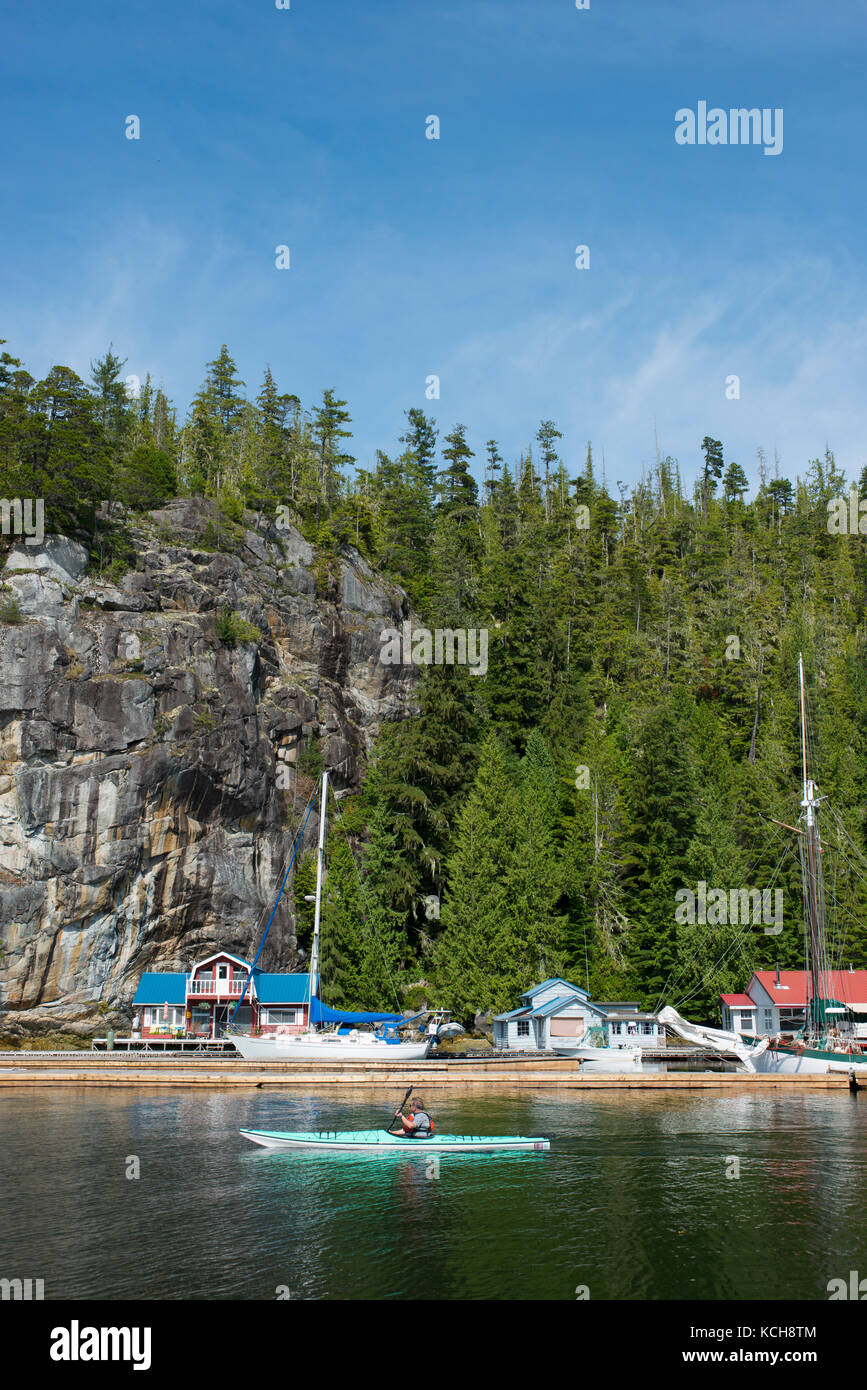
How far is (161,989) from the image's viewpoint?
57.9 m

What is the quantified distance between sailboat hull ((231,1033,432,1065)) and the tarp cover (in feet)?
5.38

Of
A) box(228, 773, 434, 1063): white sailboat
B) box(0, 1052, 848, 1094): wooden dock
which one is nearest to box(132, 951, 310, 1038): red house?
box(228, 773, 434, 1063): white sailboat

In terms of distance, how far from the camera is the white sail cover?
50.6m

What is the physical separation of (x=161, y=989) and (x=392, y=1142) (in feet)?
110

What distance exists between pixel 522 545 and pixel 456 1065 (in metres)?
62.9

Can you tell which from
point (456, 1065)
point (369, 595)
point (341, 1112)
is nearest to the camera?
point (341, 1112)

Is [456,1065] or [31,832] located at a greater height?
[31,832]

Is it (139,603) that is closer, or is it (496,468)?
(139,603)

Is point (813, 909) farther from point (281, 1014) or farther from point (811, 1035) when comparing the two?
point (281, 1014)

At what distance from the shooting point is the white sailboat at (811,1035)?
47.7 metres

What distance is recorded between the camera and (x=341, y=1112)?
120 feet

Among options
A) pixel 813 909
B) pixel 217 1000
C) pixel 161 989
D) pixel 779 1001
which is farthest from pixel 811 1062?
pixel 161 989

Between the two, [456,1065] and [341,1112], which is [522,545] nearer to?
[456,1065]
